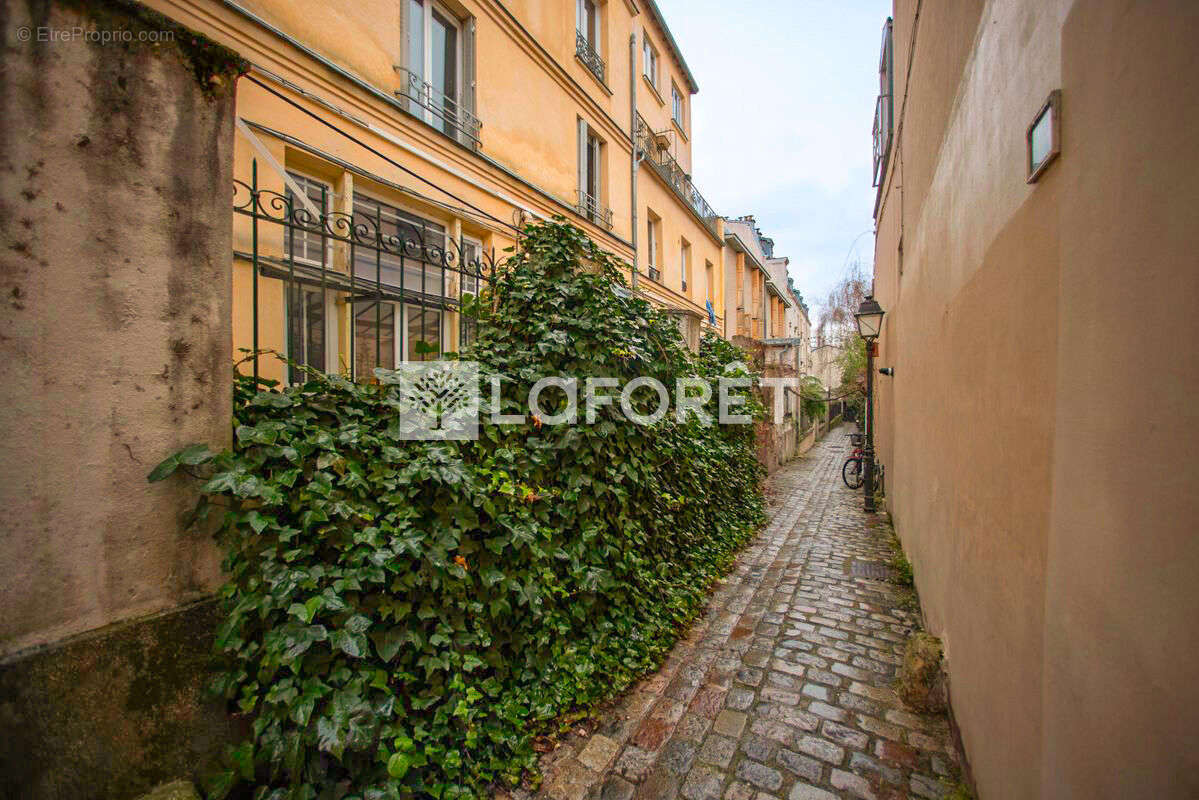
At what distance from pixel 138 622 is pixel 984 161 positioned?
3970 millimetres

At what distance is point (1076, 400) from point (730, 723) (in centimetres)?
250

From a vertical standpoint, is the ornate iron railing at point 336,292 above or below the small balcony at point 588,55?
below

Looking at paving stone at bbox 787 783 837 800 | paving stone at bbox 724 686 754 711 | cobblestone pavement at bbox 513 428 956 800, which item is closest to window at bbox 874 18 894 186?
cobblestone pavement at bbox 513 428 956 800

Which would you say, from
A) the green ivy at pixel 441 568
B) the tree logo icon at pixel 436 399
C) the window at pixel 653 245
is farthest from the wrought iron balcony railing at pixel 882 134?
the tree logo icon at pixel 436 399

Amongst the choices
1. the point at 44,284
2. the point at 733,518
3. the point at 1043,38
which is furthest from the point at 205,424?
the point at 733,518

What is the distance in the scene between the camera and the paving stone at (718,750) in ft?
8.45

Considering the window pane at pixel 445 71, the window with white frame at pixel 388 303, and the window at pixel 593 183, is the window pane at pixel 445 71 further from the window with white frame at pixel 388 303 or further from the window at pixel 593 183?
the window at pixel 593 183

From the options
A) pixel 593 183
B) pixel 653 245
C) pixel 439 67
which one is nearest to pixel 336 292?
pixel 439 67

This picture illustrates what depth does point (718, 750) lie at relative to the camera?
8.70ft

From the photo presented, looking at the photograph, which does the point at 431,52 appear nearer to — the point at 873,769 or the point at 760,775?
the point at 760,775

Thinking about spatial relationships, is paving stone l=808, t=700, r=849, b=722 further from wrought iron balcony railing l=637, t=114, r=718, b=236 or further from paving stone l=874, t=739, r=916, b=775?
wrought iron balcony railing l=637, t=114, r=718, b=236

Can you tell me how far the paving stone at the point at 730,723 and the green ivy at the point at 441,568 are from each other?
1.90ft

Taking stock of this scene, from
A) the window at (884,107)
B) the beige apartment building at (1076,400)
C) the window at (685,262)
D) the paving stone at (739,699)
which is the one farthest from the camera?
the window at (685,262)

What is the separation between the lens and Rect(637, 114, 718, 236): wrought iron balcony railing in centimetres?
1132
